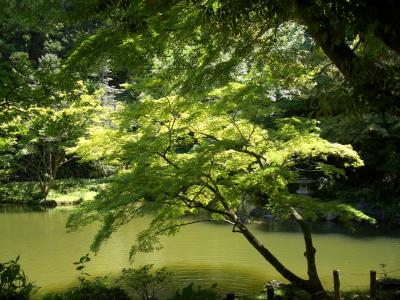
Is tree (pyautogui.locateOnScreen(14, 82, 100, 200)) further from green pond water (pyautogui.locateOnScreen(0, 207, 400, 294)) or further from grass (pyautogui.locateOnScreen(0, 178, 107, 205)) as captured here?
green pond water (pyautogui.locateOnScreen(0, 207, 400, 294))

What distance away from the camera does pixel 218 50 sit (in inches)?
169

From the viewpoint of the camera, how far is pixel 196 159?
565 centimetres

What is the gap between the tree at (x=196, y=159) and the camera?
225 inches

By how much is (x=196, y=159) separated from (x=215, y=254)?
5.30 m

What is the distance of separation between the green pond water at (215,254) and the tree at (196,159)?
7.75 feet

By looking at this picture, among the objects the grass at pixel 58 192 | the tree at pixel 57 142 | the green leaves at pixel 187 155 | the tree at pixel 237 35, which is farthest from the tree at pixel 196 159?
the grass at pixel 58 192

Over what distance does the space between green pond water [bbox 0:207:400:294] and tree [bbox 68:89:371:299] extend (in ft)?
7.75

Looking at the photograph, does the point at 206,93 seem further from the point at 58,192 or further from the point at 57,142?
the point at 58,192

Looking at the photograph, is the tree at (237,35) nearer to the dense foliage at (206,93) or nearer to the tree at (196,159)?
the dense foliage at (206,93)

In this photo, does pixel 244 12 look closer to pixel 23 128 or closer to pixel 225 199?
pixel 23 128

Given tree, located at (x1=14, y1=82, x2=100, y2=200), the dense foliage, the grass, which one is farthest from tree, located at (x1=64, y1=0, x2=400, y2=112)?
the grass

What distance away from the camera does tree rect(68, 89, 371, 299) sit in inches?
225

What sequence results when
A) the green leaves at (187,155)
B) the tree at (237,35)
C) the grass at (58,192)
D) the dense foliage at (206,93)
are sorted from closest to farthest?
the tree at (237,35)
the dense foliage at (206,93)
the green leaves at (187,155)
the grass at (58,192)

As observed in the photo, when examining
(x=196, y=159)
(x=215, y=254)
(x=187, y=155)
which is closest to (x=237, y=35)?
(x=196, y=159)
